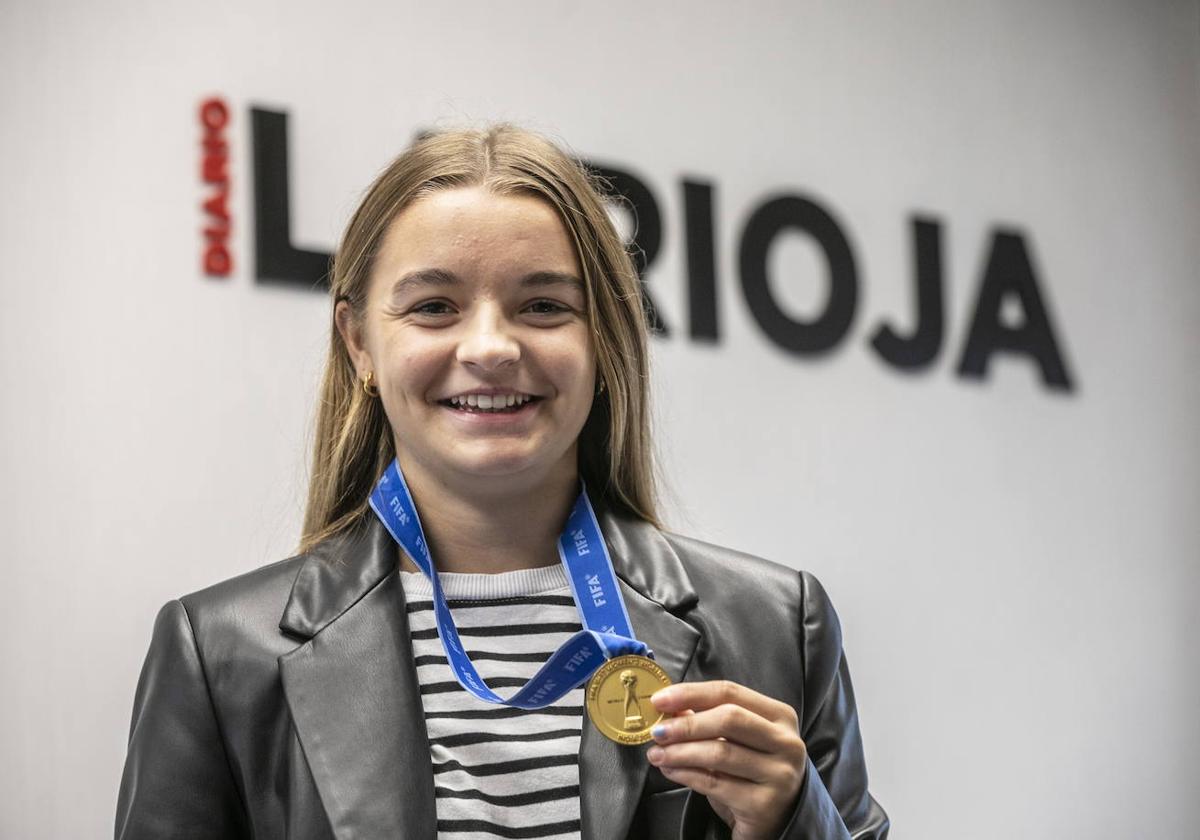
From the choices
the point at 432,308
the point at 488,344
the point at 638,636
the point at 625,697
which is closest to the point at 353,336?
the point at 432,308

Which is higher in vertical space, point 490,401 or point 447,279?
point 447,279

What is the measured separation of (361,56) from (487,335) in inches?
92.1

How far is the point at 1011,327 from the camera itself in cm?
483

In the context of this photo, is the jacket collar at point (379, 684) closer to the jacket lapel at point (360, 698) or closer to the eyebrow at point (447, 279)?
the jacket lapel at point (360, 698)

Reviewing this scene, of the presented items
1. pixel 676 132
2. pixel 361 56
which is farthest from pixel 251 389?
pixel 676 132

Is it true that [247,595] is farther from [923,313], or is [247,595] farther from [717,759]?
[923,313]

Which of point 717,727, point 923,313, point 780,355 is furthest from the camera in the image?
point 923,313

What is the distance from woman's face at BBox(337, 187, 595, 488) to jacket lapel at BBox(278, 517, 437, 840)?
0.58 ft

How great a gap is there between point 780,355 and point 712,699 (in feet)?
9.88

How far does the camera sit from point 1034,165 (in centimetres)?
497

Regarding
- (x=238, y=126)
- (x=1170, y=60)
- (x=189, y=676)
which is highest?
(x=1170, y=60)

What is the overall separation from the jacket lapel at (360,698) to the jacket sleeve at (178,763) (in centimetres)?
10

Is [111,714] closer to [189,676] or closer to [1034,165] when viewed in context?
[189,676]

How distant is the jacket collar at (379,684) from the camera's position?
5.16 feet
